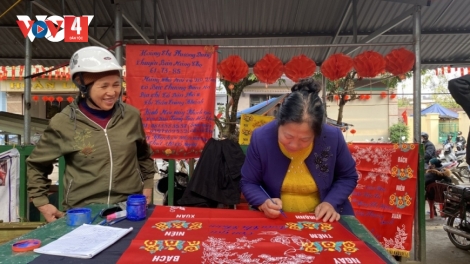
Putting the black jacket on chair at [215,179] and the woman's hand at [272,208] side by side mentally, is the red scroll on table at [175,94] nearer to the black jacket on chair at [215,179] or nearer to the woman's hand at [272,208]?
the black jacket on chair at [215,179]

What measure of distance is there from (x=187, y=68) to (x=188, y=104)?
38cm

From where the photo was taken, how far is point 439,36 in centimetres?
604

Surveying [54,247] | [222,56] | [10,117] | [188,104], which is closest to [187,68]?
[188,104]

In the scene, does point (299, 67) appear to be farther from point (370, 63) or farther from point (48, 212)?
point (48, 212)

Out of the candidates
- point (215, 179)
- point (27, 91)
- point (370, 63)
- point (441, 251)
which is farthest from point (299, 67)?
point (27, 91)

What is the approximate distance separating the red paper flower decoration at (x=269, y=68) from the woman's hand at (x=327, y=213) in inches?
131

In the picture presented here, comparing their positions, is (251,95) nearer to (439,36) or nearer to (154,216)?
(439,36)

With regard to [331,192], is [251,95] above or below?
above

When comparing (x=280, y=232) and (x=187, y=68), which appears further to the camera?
(x=187, y=68)

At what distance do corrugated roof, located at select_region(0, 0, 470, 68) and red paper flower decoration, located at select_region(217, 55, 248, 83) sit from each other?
31.0 inches

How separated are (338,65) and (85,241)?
13.8 feet

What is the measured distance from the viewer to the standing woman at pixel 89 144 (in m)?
2.10

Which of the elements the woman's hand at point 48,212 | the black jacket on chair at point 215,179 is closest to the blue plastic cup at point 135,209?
the woman's hand at point 48,212

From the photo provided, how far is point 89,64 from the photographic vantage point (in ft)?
6.72
